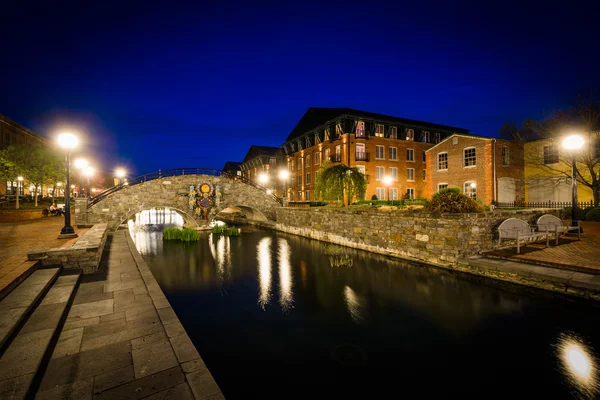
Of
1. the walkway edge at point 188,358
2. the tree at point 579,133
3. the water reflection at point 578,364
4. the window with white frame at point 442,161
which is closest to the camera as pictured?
the walkway edge at point 188,358

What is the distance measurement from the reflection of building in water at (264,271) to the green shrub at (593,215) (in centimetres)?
1821

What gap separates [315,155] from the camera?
37406mm

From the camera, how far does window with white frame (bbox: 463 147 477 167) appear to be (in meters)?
23.0

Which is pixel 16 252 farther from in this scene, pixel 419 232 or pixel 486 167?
pixel 486 167

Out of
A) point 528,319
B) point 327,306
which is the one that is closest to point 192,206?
point 327,306

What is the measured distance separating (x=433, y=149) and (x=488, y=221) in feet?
61.6

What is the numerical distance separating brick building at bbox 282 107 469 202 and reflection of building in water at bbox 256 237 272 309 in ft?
58.7

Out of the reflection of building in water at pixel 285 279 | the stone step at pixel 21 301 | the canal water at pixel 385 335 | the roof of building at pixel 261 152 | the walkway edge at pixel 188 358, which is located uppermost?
the roof of building at pixel 261 152

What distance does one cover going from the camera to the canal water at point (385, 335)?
418 centimetres

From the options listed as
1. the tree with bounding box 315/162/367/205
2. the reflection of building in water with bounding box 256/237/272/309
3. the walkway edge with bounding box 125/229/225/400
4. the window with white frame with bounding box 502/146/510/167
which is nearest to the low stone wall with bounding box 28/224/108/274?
the walkway edge with bounding box 125/229/225/400

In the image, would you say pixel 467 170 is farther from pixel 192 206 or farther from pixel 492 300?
pixel 192 206

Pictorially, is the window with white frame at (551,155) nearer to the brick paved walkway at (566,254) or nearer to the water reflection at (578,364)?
the brick paved walkway at (566,254)

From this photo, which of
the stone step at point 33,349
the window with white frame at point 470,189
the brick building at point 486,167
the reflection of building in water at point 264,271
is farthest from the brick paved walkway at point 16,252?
the window with white frame at point 470,189

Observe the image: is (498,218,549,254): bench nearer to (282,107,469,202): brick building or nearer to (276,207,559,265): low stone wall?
(276,207,559,265): low stone wall
